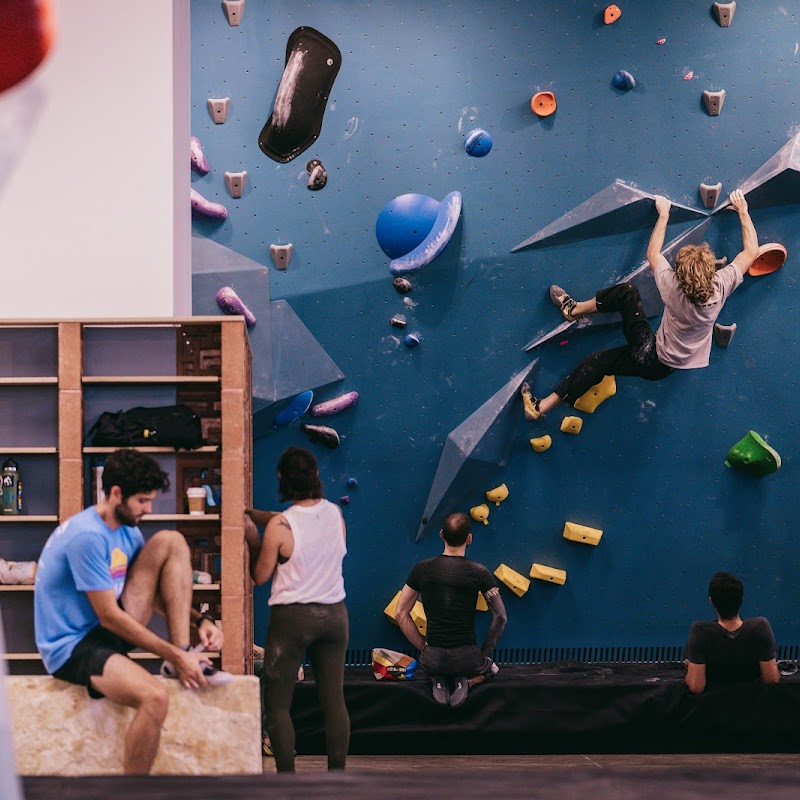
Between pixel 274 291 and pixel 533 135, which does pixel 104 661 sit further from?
pixel 533 135

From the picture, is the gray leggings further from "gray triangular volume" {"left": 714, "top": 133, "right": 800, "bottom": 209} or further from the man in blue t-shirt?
"gray triangular volume" {"left": 714, "top": 133, "right": 800, "bottom": 209}

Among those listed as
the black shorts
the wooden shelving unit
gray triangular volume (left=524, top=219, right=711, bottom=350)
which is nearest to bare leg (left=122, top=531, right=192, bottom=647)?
the black shorts

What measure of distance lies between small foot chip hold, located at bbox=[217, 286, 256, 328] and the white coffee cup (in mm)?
1229

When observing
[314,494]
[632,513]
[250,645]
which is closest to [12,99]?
[314,494]

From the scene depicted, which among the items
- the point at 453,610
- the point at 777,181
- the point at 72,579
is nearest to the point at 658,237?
the point at 777,181

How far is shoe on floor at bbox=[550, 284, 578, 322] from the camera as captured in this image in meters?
5.54

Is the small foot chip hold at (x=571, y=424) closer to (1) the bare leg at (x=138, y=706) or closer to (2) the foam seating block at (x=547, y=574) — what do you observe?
(2) the foam seating block at (x=547, y=574)

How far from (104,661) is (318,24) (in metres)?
3.78

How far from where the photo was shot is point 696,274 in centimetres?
498

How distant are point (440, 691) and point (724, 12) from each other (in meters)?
3.94

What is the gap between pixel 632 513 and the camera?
223 inches

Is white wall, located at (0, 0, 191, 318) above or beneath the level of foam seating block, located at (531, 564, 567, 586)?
above

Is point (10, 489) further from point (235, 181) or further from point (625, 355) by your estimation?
point (625, 355)

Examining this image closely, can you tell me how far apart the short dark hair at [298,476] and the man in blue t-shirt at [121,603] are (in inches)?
18.4
